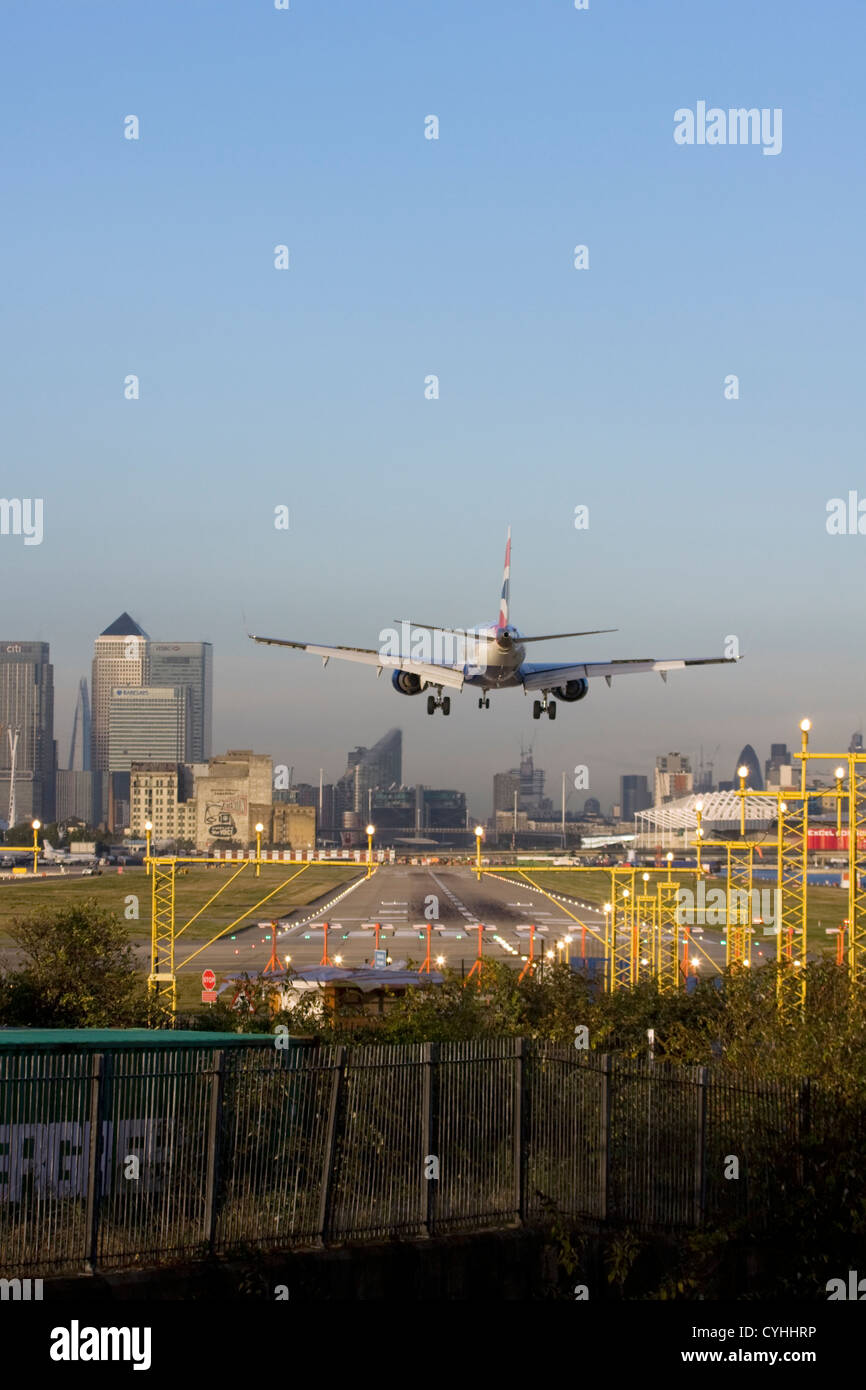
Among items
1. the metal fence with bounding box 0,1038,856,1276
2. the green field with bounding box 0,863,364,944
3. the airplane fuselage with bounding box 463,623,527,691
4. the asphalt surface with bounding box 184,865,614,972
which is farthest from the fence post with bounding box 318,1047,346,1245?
the green field with bounding box 0,863,364,944

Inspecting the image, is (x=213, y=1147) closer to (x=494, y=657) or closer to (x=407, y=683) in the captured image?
(x=494, y=657)

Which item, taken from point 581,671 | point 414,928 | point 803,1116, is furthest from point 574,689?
point 414,928

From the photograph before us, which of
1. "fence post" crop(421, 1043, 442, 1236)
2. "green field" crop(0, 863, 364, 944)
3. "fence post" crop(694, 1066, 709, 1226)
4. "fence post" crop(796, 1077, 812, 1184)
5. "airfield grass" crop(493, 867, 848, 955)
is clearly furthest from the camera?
"green field" crop(0, 863, 364, 944)

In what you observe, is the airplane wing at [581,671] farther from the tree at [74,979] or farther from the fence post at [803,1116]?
the fence post at [803,1116]

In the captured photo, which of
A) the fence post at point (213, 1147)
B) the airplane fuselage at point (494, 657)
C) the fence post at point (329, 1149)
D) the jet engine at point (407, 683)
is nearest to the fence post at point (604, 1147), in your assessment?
the fence post at point (329, 1149)

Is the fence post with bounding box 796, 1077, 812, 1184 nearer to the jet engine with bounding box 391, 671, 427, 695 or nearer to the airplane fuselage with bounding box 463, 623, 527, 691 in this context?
the airplane fuselage with bounding box 463, 623, 527, 691
